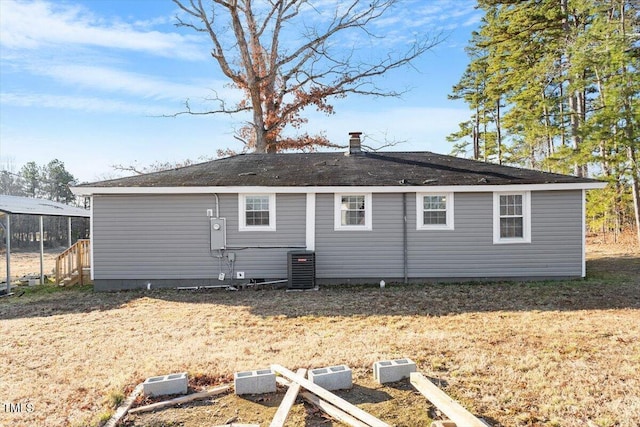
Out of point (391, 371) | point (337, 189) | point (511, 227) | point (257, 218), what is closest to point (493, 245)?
point (511, 227)

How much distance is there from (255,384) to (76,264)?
30.8 ft

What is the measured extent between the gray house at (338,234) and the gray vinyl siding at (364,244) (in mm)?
24

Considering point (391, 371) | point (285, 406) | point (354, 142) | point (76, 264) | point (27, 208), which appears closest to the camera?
point (285, 406)

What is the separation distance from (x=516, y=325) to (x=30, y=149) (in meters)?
36.7

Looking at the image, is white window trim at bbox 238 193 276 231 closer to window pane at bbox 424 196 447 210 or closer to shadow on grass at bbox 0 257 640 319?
shadow on grass at bbox 0 257 640 319

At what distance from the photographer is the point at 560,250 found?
9.49 metres

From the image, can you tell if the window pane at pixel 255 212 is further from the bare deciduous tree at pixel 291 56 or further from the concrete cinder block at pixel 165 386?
the bare deciduous tree at pixel 291 56

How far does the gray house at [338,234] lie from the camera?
9.43 metres

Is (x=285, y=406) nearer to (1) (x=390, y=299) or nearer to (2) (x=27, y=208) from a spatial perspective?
(1) (x=390, y=299)

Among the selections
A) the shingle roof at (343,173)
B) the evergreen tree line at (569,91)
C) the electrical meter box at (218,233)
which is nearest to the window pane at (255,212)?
the shingle roof at (343,173)

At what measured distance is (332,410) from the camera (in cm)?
314

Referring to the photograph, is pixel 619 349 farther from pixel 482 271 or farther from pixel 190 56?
pixel 190 56

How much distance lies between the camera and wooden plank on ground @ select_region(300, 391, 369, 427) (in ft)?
9.62

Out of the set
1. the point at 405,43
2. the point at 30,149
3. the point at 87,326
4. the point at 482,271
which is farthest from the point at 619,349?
the point at 30,149
